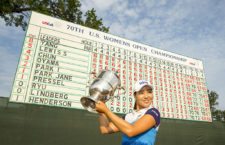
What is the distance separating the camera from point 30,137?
495 cm

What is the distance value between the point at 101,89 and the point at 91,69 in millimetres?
4473

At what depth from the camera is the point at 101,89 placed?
1.93 meters

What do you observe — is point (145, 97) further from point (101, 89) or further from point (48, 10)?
point (48, 10)

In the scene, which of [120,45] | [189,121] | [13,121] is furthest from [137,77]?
[13,121]

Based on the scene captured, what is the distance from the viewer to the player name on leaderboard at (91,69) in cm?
545

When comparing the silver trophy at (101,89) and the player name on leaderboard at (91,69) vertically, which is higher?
the player name on leaderboard at (91,69)

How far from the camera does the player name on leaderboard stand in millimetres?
5453

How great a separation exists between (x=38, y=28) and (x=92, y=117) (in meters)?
2.98

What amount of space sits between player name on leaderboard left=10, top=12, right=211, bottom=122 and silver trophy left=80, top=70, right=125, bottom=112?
6.82 ft

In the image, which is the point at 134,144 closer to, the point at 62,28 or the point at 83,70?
the point at 83,70

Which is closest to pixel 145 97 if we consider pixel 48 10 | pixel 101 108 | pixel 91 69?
pixel 101 108

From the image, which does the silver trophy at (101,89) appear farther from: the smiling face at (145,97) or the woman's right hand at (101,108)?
the smiling face at (145,97)

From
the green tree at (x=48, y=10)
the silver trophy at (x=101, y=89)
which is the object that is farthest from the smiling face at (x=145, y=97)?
the green tree at (x=48, y=10)

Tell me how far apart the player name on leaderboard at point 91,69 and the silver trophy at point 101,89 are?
6.82ft
